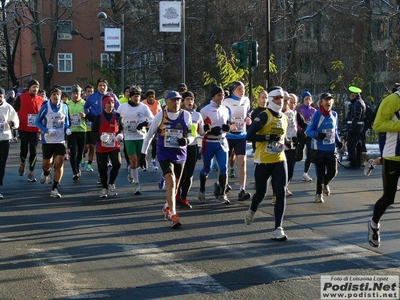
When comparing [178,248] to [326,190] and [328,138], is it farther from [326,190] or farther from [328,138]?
[326,190]

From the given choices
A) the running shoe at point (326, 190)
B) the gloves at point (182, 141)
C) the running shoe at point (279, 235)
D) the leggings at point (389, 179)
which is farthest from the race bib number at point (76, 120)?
the leggings at point (389, 179)

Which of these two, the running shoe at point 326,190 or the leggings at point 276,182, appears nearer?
the leggings at point 276,182

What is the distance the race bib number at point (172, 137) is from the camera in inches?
424

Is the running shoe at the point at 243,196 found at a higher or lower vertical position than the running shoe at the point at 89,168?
lower

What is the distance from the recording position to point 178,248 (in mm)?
9031

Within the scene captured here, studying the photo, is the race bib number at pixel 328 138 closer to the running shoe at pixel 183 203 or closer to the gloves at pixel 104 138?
the running shoe at pixel 183 203

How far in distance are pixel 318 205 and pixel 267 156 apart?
10.7 ft

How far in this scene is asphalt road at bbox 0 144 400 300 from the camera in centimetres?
714

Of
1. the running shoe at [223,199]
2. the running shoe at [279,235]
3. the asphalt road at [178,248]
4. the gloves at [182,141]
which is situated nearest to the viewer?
the asphalt road at [178,248]

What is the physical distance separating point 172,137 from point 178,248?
2.22 meters

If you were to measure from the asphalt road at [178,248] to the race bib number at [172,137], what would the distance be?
112cm

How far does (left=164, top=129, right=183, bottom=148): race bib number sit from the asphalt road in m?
1.12

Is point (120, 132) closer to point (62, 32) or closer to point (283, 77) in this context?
point (283, 77)

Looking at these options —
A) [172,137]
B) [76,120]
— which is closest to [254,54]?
[76,120]
